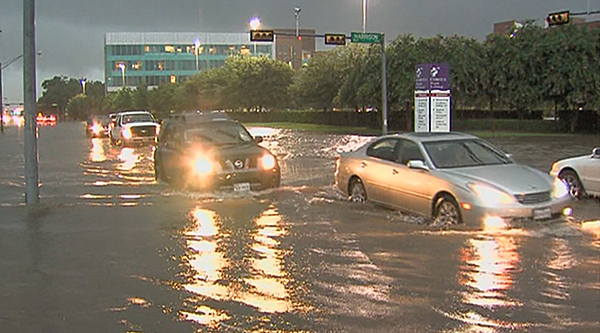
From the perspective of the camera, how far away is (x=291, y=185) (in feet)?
54.4

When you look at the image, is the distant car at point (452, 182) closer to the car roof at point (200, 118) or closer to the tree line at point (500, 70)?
the car roof at point (200, 118)

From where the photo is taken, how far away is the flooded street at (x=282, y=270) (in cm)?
617

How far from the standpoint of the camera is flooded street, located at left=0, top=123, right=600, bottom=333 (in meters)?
6.17

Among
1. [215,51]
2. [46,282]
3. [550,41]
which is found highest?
[215,51]

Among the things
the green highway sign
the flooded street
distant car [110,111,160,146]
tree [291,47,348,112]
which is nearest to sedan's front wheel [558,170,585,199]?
the flooded street

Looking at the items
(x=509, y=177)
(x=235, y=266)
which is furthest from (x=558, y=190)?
(x=235, y=266)

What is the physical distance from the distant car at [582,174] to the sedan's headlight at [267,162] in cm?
562

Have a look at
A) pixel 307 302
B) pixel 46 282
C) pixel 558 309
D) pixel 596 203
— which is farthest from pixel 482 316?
pixel 596 203

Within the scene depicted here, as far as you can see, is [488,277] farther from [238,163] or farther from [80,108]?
[80,108]

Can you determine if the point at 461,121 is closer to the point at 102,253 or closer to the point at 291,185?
the point at 291,185

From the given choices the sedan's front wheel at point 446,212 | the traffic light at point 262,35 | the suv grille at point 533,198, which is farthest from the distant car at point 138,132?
the suv grille at point 533,198

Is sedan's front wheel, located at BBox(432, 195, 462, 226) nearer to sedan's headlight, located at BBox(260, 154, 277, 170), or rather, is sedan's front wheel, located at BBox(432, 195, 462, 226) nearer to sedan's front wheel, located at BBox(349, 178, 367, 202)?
sedan's front wheel, located at BBox(349, 178, 367, 202)

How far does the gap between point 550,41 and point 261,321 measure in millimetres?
42878

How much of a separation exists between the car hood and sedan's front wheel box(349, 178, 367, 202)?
2306mm
